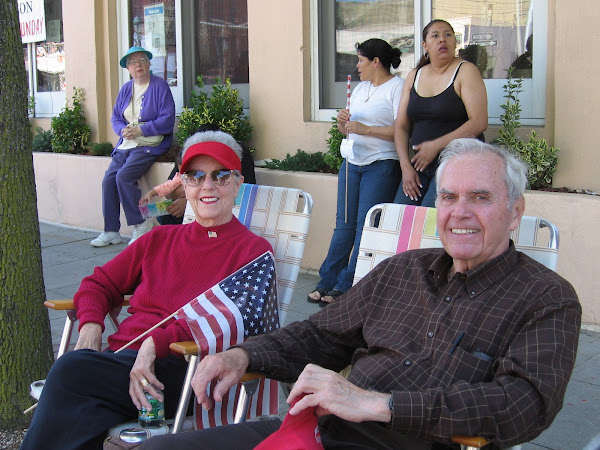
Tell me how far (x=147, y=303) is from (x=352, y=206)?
8.08 ft

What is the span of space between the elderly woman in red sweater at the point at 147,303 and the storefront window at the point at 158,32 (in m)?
5.14

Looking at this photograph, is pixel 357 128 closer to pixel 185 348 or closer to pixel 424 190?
pixel 424 190

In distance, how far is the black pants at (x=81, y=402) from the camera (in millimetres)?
2713

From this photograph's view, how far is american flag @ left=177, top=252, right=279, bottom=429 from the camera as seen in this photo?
2.96m

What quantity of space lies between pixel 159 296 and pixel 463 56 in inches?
144

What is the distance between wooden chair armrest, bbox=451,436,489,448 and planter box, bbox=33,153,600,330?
114 inches


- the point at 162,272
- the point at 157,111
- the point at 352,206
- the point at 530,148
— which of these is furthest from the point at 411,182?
the point at 157,111

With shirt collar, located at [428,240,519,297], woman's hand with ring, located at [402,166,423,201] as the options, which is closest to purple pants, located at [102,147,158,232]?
woman's hand with ring, located at [402,166,423,201]

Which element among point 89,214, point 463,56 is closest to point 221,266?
point 463,56

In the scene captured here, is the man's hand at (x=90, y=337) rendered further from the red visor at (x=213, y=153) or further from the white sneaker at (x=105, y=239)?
the white sneaker at (x=105, y=239)

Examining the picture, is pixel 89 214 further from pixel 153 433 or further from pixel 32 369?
pixel 153 433

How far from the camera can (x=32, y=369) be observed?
145 inches

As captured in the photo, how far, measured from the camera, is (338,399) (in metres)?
2.19

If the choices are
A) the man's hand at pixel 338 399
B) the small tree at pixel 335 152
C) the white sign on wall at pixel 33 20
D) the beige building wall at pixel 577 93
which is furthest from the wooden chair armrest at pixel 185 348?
the white sign on wall at pixel 33 20
